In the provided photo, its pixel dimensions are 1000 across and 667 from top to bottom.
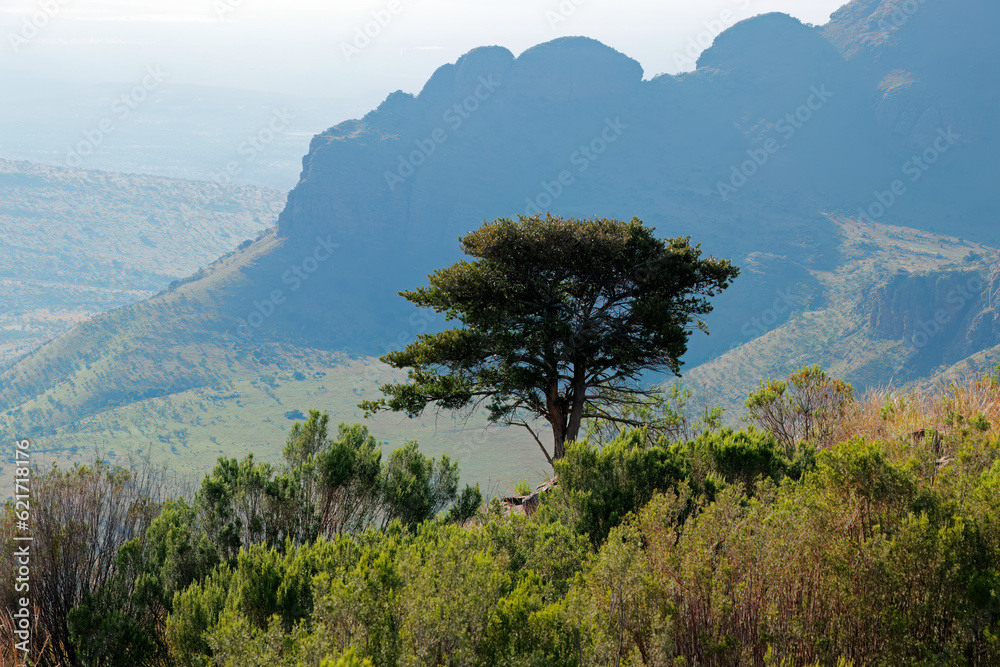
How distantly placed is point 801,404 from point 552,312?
5289mm

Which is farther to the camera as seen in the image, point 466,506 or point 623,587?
point 466,506

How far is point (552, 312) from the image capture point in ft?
49.4

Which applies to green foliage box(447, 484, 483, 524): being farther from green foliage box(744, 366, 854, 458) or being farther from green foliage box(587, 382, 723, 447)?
green foliage box(744, 366, 854, 458)

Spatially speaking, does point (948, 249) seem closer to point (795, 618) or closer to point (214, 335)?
point (214, 335)

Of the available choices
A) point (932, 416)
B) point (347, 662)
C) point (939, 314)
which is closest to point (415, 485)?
point (347, 662)

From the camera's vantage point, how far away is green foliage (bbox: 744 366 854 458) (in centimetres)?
1470

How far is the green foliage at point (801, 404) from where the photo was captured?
48.2 feet

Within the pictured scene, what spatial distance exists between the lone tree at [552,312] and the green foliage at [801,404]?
2021mm

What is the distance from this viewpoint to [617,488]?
950 centimetres

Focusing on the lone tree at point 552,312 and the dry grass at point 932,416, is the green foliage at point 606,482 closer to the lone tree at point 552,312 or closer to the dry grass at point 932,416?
the dry grass at point 932,416

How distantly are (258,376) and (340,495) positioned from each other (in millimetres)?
162860

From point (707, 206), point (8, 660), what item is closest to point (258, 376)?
point (707, 206)

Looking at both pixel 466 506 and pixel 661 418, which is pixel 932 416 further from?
pixel 466 506

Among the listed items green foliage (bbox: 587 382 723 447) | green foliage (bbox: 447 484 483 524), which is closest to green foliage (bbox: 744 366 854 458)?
green foliage (bbox: 587 382 723 447)
